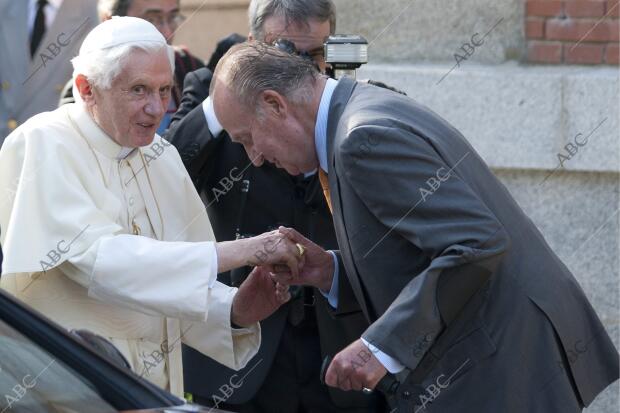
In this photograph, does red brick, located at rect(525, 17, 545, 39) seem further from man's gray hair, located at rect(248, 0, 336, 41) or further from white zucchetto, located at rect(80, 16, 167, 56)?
white zucchetto, located at rect(80, 16, 167, 56)

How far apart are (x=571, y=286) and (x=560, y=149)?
247 cm

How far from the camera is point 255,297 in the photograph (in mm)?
4051

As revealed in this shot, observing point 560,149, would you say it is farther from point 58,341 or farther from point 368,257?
point 58,341

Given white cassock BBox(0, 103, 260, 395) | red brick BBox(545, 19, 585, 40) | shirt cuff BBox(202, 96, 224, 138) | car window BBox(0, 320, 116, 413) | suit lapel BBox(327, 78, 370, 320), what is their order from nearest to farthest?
car window BBox(0, 320, 116, 413) < suit lapel BBox(327, 78, 370, 320) < white cassock BBox(0, 103, 260, 395) < shirt cuff BBox(202, 96, 224, 138) < red brick BBox(545, 19, 585, 40)

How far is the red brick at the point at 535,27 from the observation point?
20.5ft

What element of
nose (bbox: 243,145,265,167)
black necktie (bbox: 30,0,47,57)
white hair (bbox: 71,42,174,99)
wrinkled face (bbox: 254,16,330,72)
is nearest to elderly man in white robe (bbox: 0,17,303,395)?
white hair (bbox: 71,42,174,99)

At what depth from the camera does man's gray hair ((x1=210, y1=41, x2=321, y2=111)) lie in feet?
11.6

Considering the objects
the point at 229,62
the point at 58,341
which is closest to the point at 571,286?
the point at 229,62

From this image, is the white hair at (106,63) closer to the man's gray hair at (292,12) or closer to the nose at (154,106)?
the nose at (154,106)

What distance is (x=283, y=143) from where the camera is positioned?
358 centimetres

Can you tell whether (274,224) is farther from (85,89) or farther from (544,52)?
(544,52)

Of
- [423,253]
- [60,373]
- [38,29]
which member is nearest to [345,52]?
[423,253]

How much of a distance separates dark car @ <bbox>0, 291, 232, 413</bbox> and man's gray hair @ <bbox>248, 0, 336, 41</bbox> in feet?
5.87

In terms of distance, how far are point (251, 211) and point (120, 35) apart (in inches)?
37.7
